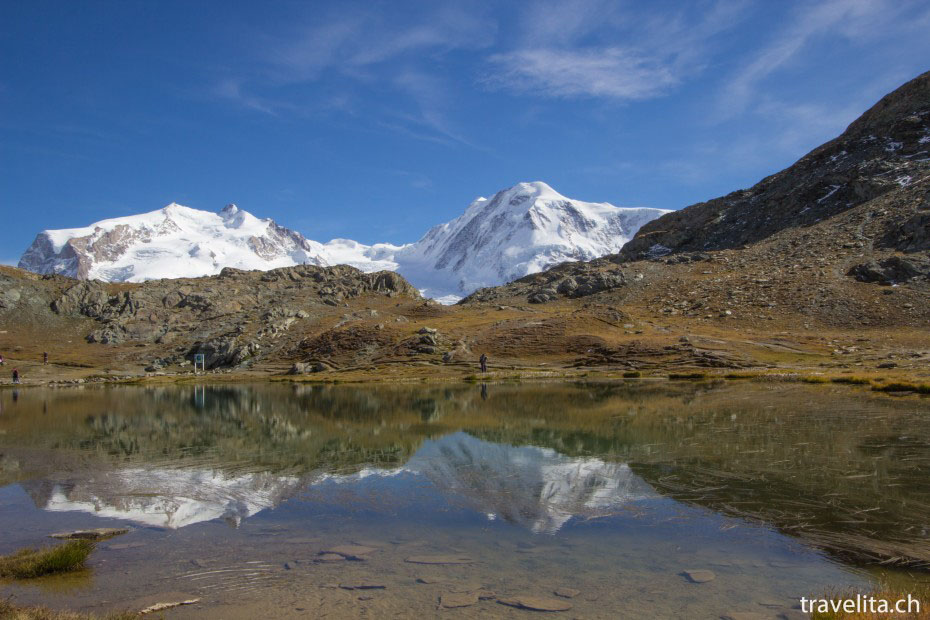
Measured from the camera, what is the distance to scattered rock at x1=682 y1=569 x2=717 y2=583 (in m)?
10.0

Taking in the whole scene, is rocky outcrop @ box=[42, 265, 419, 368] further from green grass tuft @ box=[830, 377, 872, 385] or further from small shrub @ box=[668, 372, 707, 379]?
green grass tuft @ box=[830, 377, 872, 385]

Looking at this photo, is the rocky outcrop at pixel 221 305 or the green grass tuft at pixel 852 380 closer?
the green grass tuft at pixel 852 380

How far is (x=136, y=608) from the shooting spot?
31.1 ft

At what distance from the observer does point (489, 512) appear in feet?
47.5

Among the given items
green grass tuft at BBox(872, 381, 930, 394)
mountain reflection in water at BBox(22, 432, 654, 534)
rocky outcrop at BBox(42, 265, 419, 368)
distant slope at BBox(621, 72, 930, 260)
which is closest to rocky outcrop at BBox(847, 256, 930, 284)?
distant slope at BBox(621, 72, 930, 260)

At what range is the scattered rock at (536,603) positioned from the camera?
9.17m

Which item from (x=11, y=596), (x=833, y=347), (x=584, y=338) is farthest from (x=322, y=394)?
(x=833, y=347)

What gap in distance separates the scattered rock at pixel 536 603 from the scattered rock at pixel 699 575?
2322 mm

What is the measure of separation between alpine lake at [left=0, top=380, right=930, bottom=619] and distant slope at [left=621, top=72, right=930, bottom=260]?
97049 millimetres

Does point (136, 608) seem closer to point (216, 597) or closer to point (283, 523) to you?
point (216, 597)

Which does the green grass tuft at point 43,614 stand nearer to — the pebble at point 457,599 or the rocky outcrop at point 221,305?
the pebble at point 457,599

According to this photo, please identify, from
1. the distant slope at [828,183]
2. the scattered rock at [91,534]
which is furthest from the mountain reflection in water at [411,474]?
the distant slope at [828,183]

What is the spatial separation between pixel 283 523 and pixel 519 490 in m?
6.13

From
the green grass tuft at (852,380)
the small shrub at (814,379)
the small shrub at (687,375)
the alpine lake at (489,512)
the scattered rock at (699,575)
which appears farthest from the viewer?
the small shrub at (687,375)
